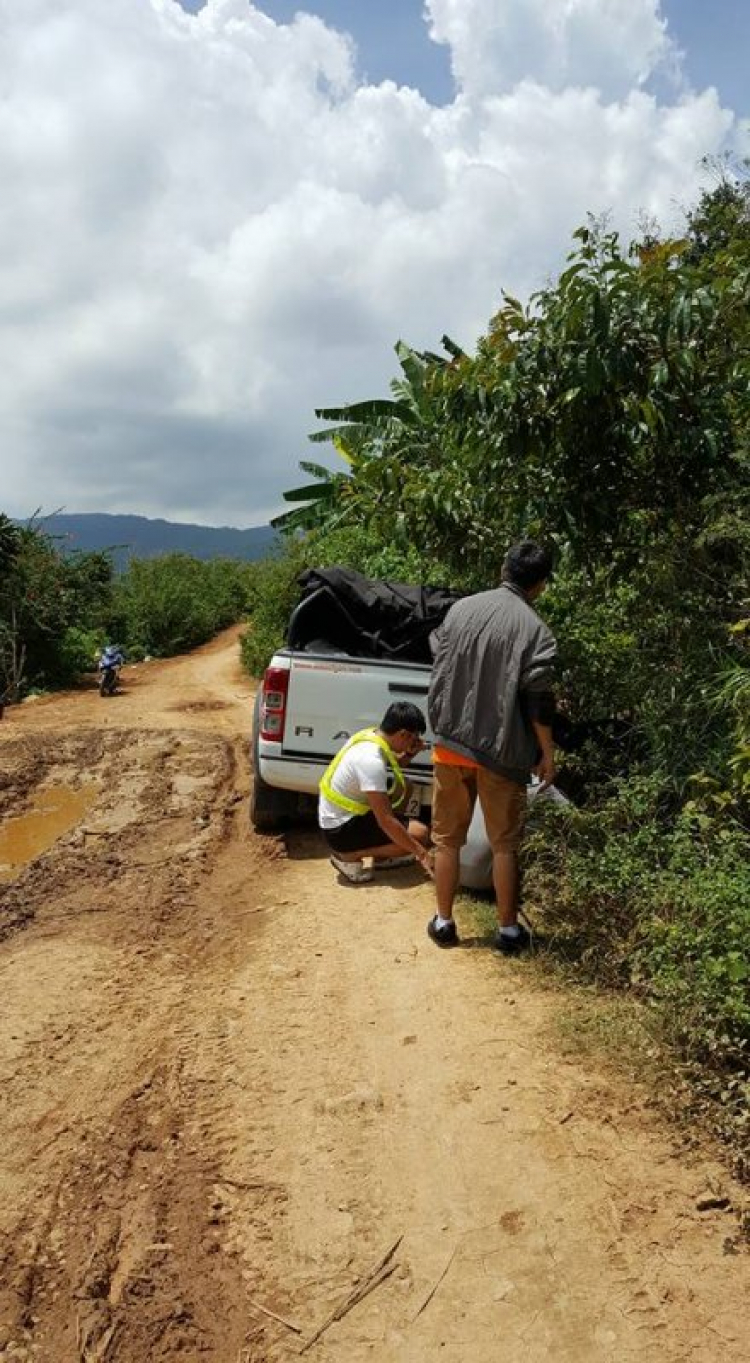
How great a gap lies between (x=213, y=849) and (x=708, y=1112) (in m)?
4.57

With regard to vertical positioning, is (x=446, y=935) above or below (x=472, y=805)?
below

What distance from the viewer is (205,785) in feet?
30.5

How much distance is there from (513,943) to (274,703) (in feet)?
8.30

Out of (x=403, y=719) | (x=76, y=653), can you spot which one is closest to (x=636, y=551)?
(x=403, y=719)

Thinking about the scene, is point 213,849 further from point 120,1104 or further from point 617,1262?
point 617,1262

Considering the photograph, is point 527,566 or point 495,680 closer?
point 495,680

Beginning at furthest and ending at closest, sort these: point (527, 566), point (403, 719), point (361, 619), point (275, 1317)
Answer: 1. point (361, 619)
2. point (403, 719)
3. point (527, 566)
4. point (275, 1317)

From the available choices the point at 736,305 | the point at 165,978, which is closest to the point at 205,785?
the point at 165,978

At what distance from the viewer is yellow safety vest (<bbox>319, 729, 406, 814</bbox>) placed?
5.54 metres

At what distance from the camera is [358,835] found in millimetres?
5805

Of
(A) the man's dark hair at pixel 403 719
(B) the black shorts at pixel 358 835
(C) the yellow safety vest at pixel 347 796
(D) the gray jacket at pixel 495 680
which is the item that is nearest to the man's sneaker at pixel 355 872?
(B) the black shorts at pixel 358 835

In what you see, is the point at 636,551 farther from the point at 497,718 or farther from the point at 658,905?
the point at 658,905

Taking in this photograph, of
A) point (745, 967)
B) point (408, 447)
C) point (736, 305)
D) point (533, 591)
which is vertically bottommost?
point (745, 967)

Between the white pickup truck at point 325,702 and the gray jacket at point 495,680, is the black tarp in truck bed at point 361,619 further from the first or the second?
the gray jacket at point 495,680
